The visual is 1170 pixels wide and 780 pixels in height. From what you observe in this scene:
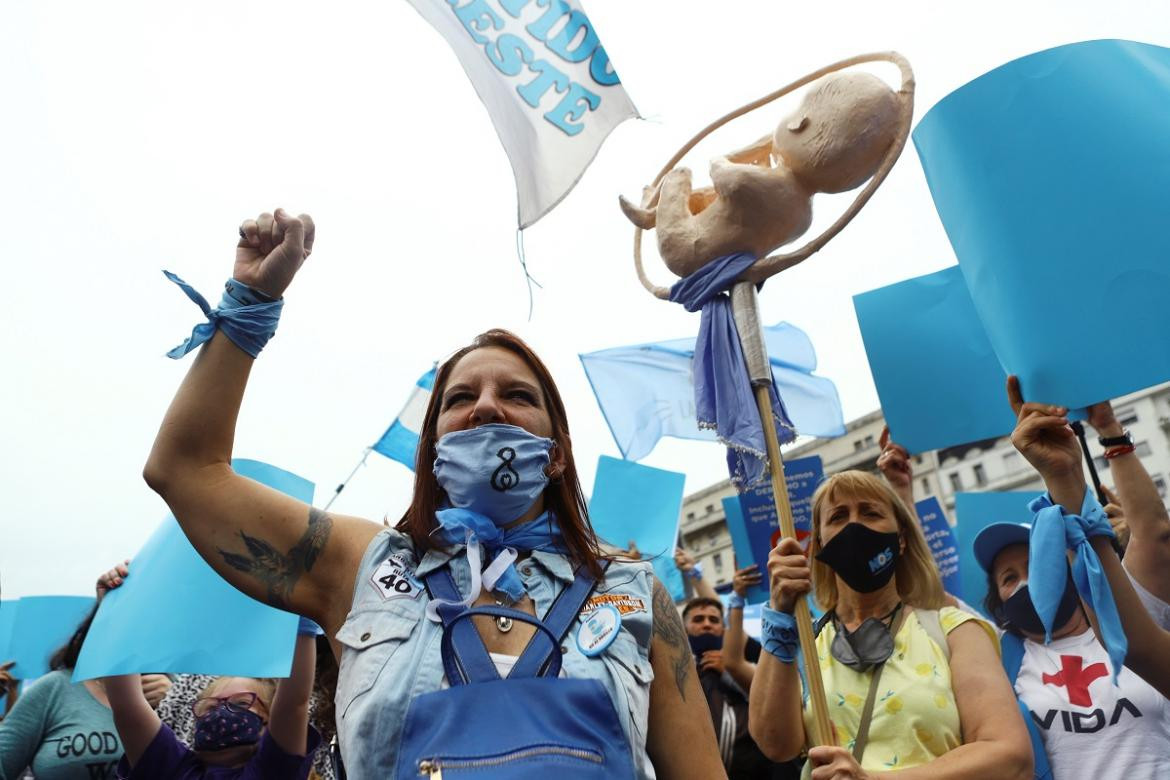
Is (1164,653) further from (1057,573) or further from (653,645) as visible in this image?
(653,645)

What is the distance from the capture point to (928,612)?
277 centimetres

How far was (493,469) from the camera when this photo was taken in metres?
1.84

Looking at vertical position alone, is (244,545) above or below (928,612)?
above

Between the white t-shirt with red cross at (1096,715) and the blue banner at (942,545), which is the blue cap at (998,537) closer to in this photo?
the white t-shirt with red cross at (1096,715)

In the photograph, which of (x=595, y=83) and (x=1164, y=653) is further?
(x=595, y=83)

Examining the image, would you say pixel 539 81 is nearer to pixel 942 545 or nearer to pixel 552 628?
pixel 552 628

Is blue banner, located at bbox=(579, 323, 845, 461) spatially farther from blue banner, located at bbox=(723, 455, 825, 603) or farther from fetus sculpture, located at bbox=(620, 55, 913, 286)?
fetus sculpture, located at bbox=(620, 55, 913, 286)

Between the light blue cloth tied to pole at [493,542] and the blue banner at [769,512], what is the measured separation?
3.08 m

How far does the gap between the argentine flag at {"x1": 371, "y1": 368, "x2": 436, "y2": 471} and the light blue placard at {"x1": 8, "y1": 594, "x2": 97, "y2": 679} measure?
2.26m

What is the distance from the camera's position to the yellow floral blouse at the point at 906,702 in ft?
7.86

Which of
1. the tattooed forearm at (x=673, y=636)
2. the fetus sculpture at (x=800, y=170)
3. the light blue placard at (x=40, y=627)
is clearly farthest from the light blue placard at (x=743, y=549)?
the light blue placard at (x=40, y=627)

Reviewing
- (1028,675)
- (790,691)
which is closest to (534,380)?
(790,691)

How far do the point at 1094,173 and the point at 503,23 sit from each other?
210 centimetres

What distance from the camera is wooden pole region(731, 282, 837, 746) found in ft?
7.83
